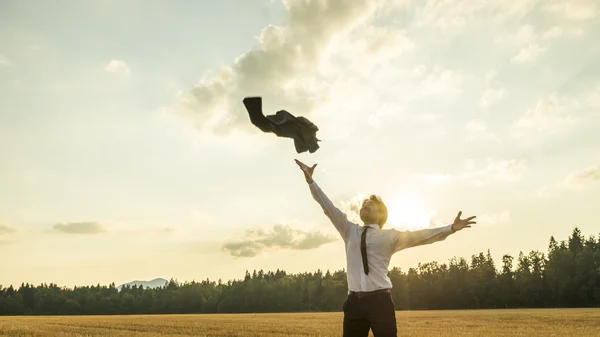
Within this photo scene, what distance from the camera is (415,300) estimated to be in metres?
106

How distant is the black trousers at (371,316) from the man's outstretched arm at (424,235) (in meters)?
0.57

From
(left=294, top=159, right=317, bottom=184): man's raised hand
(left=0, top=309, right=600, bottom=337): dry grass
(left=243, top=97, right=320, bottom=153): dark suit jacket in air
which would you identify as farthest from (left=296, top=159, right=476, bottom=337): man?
(left=0, top=309, right=600, bottom=337): dry grass

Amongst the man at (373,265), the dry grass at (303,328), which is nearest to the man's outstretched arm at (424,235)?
the man at (373,265)

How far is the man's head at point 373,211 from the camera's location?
6031 mm

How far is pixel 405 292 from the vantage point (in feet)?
351

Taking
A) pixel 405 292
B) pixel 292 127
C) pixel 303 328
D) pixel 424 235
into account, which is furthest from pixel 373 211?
pixel 405 292

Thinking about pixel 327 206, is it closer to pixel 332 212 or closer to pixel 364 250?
pixel 332 212

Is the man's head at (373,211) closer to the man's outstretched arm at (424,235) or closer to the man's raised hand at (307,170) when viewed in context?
the man's outstretched arm at (424,235)

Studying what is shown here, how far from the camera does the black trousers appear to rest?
18.3 ft

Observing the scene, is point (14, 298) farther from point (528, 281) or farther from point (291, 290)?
point (528, 281)

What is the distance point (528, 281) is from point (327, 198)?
101301 millimetres

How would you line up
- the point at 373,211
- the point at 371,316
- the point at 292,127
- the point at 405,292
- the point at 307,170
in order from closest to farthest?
the point at 371,316, the point at 373,211, the point at 307,170, the point at 292,127, the point at 405,292

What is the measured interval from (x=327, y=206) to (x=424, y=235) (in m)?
1.13

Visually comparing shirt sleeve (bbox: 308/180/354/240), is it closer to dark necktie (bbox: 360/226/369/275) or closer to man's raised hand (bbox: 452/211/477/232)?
dark necktie (bbox: 360/226/369/275)
